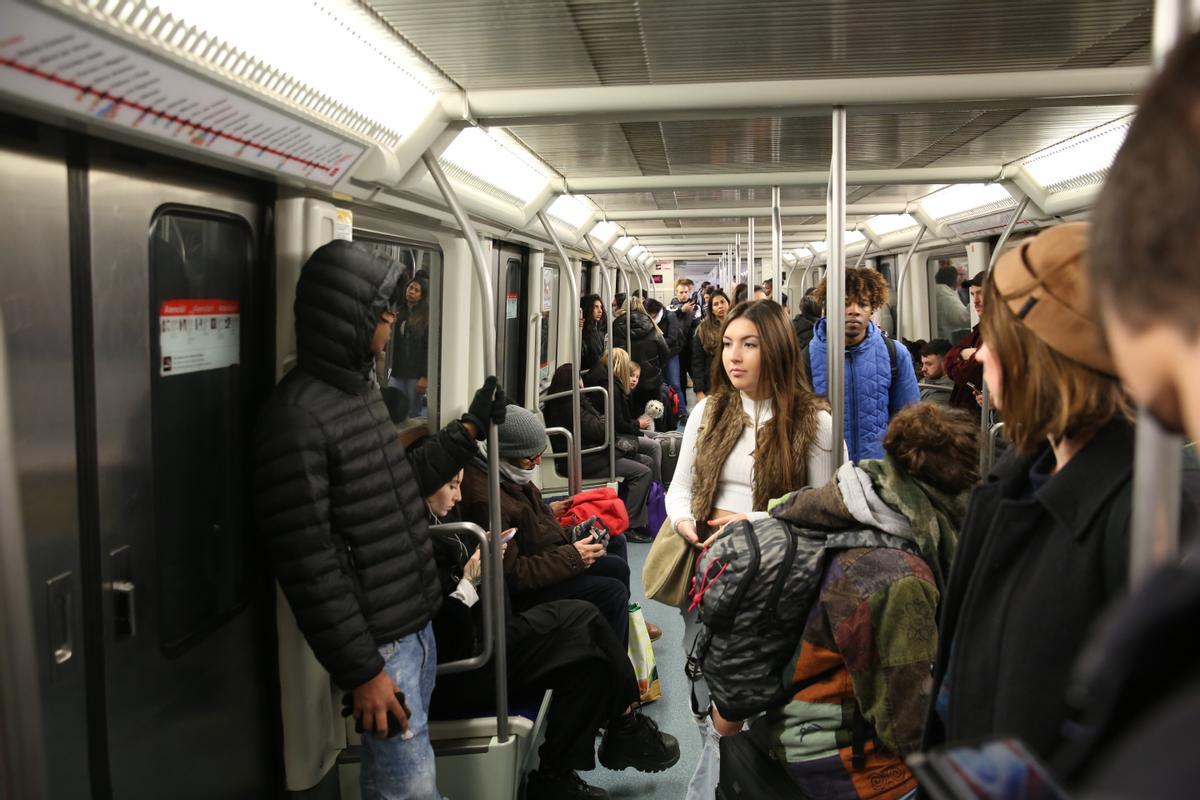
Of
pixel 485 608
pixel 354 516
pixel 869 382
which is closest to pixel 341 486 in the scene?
pixel 354 516

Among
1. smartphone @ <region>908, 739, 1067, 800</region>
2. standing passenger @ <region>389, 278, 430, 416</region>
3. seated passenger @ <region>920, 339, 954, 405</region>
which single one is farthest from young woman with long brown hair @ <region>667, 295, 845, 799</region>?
seated passenger @ <region>920, 339, 954, 405</region>

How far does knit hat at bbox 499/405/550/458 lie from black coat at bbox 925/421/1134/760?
8.50 ft

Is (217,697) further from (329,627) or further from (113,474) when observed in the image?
(113,474)

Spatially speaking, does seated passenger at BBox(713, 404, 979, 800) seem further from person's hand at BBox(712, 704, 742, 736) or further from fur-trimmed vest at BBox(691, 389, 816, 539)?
Answer: fur-trimmed vest at BBox(691, 389, 816, 539)

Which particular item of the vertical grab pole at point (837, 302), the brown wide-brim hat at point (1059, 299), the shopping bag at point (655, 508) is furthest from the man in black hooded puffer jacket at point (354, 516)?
the shopping bag at point (655, 508)

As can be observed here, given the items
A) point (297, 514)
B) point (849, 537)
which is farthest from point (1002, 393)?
point (297, 514)

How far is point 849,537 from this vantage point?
1.97 m

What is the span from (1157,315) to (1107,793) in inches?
9.8

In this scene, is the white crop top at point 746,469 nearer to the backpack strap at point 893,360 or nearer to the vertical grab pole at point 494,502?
the vertical grab pole at point 494,502

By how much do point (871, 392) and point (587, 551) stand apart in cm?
152

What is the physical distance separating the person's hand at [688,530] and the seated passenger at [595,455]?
3442 mm

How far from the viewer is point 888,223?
9438mm

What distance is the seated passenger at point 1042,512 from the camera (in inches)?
45.0

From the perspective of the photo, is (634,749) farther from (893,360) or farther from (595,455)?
(595,455)
